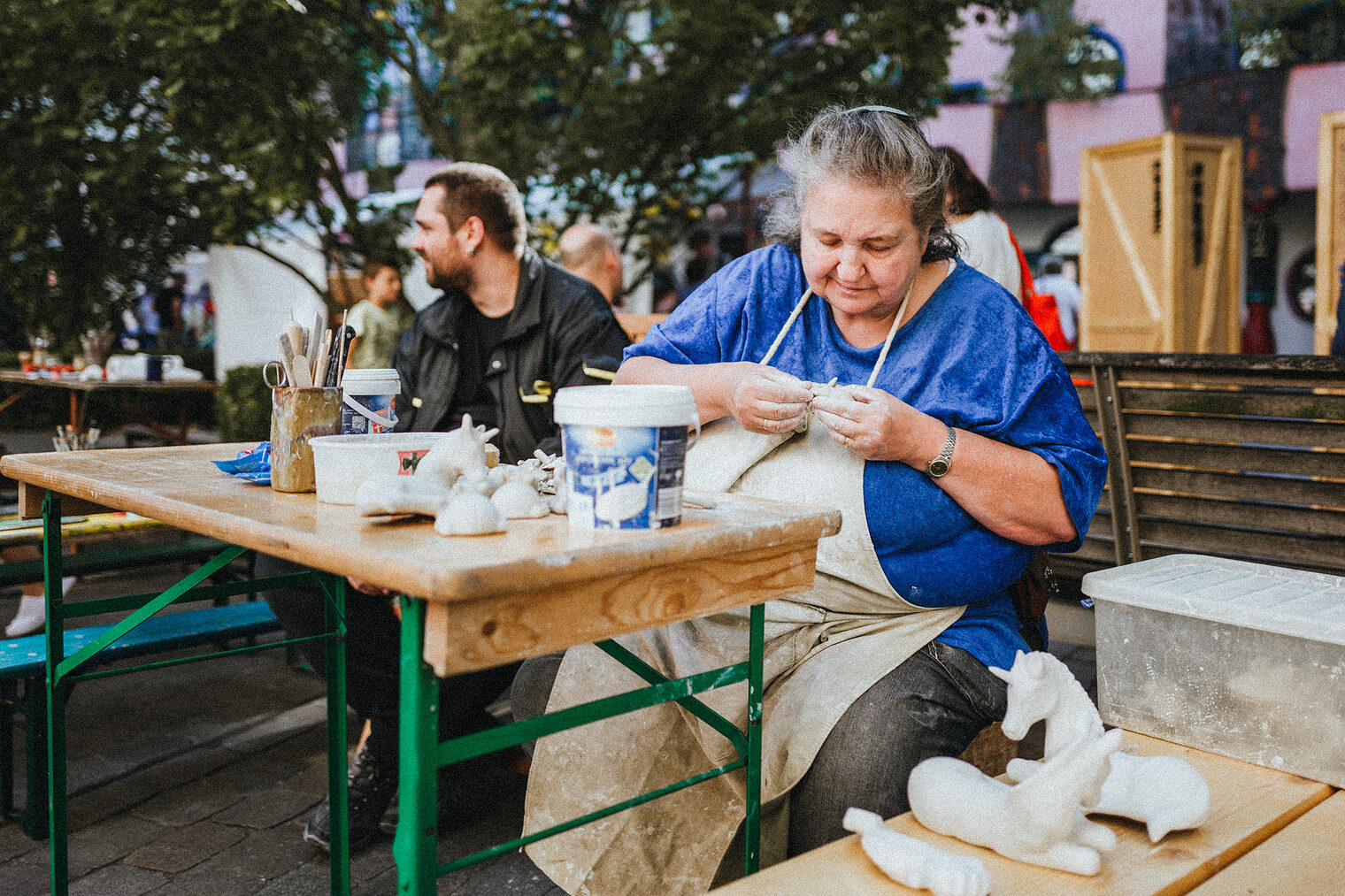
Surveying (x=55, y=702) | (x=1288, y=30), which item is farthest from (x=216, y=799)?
(x=1288, y=30)

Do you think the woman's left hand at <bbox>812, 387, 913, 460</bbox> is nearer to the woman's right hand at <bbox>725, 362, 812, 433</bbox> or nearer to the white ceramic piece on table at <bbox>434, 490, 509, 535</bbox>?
the woman's right hand at <bbox>725, 362, 812, 433</bbox>

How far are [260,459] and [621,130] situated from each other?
4.96 m

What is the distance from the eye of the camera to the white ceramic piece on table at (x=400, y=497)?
1.31 meters

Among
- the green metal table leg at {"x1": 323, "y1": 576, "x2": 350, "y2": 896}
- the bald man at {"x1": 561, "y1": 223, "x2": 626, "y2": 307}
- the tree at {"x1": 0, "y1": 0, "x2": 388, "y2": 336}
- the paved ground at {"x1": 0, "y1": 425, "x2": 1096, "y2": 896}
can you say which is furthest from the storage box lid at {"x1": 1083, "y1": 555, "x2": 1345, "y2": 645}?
the tree at {"x1": 0, "y1": 0, "x2": 388, "y2": 336}

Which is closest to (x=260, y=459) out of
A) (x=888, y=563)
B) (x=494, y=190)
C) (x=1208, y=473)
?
(x=888, y=563)

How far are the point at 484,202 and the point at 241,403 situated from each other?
739 cm

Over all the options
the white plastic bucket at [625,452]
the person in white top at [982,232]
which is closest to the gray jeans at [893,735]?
the white plastic bucket at [625,452]

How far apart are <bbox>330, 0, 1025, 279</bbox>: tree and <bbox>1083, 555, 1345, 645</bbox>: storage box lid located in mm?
3982

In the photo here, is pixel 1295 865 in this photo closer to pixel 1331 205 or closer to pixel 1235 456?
pixel 1235 456

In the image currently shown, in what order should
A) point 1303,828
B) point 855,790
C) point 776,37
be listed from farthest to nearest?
point 776,37, point 855,790, point 1303,828

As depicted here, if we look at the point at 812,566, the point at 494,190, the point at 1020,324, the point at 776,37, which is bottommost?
the point at 812,566

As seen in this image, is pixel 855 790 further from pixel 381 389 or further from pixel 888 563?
pixel 381 389

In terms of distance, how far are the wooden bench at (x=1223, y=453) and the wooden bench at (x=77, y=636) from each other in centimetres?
267

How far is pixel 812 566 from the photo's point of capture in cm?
145
